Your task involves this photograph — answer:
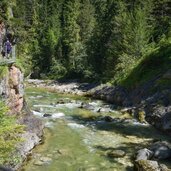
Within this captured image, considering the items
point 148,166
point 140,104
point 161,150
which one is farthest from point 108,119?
point 148,166

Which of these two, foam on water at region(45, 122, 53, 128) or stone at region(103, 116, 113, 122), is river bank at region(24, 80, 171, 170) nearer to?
stone at region(103, 116, 113, 122)

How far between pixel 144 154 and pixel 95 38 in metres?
48.5

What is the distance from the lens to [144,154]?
2375cm

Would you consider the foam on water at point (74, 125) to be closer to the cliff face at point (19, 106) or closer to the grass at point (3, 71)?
the cliff face at point (19, 106)

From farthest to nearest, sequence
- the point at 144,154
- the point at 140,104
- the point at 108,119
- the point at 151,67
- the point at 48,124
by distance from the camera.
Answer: the point at 151,67 → the point at 140,104 → the point at 108,119 → the point at 48,124 → the point at 144,154

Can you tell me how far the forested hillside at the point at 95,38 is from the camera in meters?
53.0

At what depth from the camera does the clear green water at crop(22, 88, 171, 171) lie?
73.6 ft

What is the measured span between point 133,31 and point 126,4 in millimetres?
15322

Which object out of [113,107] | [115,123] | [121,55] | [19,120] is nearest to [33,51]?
[121,55]

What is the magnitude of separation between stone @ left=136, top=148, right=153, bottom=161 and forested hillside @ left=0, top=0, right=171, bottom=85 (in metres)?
16.4

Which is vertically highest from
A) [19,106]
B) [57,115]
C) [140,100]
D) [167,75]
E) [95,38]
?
[95,38]

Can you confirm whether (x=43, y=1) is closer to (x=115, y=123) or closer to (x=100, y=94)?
(x=100, y=94)

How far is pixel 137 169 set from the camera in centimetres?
2172

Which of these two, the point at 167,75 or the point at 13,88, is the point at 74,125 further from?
the point at 167,75
